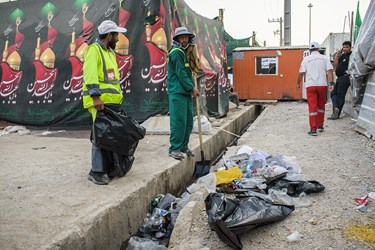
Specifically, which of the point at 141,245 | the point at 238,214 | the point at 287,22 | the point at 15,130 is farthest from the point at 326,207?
the point at 287,22

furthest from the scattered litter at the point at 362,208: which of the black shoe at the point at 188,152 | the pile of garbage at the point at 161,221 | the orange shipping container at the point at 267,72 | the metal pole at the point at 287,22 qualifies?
the metal pole at the point at 287,22

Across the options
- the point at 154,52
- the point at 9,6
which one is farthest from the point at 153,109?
the point at 9,6

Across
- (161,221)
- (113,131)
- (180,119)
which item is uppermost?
(113,131)

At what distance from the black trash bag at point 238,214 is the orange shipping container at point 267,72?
43.8ft

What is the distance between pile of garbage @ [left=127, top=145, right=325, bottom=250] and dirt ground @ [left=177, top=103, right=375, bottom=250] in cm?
10

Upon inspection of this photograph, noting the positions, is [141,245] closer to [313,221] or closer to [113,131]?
[113,131]

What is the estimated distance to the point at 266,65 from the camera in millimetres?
15836

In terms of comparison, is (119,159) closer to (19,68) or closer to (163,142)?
(163,142)

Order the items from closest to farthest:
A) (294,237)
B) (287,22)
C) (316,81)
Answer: (294,237) → (316,81) → (287,22)

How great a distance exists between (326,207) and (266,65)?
1327 centimetres

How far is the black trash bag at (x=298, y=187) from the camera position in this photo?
11.4 feet

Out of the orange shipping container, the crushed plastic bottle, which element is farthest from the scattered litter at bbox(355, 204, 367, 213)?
the orange shipping container

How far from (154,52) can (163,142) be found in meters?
1.98

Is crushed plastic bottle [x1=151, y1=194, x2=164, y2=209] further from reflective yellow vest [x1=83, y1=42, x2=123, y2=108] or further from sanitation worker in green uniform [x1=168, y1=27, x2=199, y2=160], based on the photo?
reflective yellow vest [x1=83, y1=42, x2=123, y2=108]
